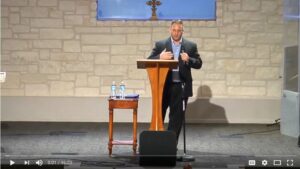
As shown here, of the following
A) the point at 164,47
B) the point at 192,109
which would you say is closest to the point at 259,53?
the point at 192,109

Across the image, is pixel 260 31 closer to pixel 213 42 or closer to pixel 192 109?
pixel 213 42

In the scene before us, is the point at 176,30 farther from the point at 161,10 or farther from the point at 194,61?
the point at 161,10

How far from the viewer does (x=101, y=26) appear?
9.21m

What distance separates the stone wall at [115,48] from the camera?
30.0 feet

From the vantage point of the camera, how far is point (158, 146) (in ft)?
19.5

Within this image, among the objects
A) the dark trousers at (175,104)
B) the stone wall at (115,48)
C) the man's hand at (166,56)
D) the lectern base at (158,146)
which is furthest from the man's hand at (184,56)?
the stone wall at (115,48)

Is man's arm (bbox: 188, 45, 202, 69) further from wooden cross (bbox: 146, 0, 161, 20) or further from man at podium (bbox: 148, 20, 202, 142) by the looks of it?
wooden cross (bbox: 146, 0, 161, 20)

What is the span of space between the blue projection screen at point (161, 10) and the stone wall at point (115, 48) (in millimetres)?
115

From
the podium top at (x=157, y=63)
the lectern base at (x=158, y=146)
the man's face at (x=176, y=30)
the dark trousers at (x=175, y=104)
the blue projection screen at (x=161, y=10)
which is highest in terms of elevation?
the blue projection screen at (x=161, y=10)

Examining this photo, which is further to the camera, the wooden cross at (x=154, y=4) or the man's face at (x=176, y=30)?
the wooden cross at (x=154, y=4)

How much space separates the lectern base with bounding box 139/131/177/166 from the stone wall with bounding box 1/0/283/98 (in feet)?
10.9

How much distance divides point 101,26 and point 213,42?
5.64 feet

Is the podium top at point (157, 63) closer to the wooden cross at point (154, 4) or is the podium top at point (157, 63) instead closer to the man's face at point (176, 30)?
the man's face at point (176, 30)

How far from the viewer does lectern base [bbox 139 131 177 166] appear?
5.91 meters
